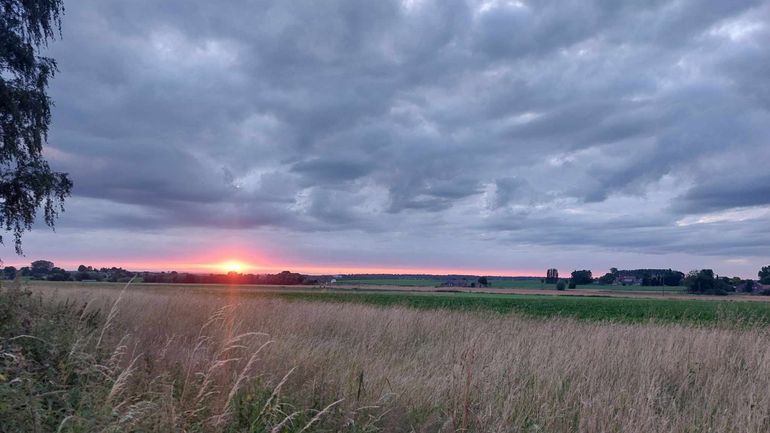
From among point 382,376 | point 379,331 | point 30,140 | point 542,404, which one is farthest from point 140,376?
Result: point 30,140

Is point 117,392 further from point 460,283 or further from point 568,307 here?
point 460,283

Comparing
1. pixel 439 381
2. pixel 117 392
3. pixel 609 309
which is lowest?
pixel 609 309

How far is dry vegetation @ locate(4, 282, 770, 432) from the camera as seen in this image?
4582 millimetres

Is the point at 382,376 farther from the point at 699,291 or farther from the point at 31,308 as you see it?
the point at 699,291

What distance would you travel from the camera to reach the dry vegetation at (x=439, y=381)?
Answer: 4.58 metres

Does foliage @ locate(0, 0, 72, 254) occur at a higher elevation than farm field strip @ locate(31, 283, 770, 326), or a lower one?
higher

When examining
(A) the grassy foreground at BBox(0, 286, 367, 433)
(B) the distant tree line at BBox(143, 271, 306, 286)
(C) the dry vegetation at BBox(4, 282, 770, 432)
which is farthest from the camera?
(B) the distant tree line at BBox(143, 271, 306, 286)

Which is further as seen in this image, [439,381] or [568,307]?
[568,307]

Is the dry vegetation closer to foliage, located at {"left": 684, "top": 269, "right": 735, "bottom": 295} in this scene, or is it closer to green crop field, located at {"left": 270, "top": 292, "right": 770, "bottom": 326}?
green crop field, located at {"left": 270, "top": 292, "right": 770, "bottom": 326}

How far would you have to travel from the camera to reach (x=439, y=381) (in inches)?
263

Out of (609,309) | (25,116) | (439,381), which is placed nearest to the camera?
(439,381)

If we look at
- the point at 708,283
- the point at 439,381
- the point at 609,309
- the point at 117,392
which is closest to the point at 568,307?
the point at 609,309

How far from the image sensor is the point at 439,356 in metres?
10.4

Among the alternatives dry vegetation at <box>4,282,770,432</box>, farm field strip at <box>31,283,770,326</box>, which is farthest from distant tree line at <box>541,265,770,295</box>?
dry vegetation at <box>4,282,770,432</box>
